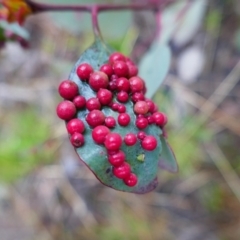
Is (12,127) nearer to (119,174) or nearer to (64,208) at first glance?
(64,208)

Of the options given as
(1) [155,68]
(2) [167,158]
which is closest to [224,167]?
(1) [155,68]

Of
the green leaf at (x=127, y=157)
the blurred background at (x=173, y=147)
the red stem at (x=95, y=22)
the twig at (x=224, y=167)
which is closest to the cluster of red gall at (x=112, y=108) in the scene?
the green leaf at (x=127, y=157)

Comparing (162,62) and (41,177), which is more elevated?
(162,62)

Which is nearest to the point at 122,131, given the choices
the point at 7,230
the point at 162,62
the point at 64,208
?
the point at 162,62

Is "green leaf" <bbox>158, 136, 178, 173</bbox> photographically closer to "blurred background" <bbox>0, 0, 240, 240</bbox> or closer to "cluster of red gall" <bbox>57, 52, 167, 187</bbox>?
"cluster of red gall" <bbox>57, 52, 167, 187</bbox>

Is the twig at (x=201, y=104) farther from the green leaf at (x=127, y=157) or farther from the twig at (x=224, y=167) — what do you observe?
the green leaf at (x=127, y=157)

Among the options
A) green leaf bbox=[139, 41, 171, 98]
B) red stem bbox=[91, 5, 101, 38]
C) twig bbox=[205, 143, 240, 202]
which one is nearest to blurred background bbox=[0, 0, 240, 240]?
twig bbox=[205, 143, 240, 202]

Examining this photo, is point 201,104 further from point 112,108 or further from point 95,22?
point 112,108
